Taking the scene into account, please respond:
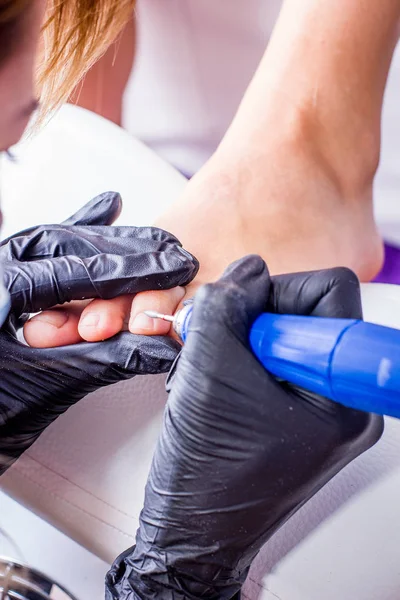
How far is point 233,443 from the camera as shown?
50 centimetres

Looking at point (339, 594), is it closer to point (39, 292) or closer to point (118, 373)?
point (118, 373)

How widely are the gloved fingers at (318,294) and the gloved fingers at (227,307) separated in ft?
0.08

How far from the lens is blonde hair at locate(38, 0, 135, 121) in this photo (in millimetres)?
512

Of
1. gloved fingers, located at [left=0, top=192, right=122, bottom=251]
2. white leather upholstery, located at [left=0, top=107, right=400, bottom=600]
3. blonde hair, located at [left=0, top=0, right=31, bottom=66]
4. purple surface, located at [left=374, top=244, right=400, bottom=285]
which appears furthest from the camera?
purple surface, located at [left=374, top=244, right=400, bottom=285]

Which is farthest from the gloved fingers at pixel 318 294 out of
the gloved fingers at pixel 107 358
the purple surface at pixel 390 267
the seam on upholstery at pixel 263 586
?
the purple surface at pixel 390 267

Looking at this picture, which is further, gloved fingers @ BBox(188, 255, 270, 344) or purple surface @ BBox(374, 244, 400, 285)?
purple surface @ BBox(374, 244, 400, 285)

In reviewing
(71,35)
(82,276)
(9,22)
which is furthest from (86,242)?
(9,22)

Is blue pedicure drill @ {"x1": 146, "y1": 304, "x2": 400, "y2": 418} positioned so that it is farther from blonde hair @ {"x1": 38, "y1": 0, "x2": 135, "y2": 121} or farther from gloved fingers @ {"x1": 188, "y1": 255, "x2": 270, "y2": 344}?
blonde hair @ {"x1": 38, "y1": 0, "x2": 135, "y2": 121}

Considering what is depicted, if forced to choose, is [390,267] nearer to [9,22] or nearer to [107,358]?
[107,358]

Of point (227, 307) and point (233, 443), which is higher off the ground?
point (227, 307)

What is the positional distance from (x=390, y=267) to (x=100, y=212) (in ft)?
1.70

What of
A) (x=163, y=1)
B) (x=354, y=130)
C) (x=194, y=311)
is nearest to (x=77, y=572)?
(x=194, y=311)

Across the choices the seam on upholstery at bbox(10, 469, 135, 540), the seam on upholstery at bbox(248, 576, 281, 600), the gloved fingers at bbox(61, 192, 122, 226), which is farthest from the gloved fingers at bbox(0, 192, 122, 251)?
the seam on upholstery at bbox(248, 576, 281, 600)

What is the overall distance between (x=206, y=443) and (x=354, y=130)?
55cm
